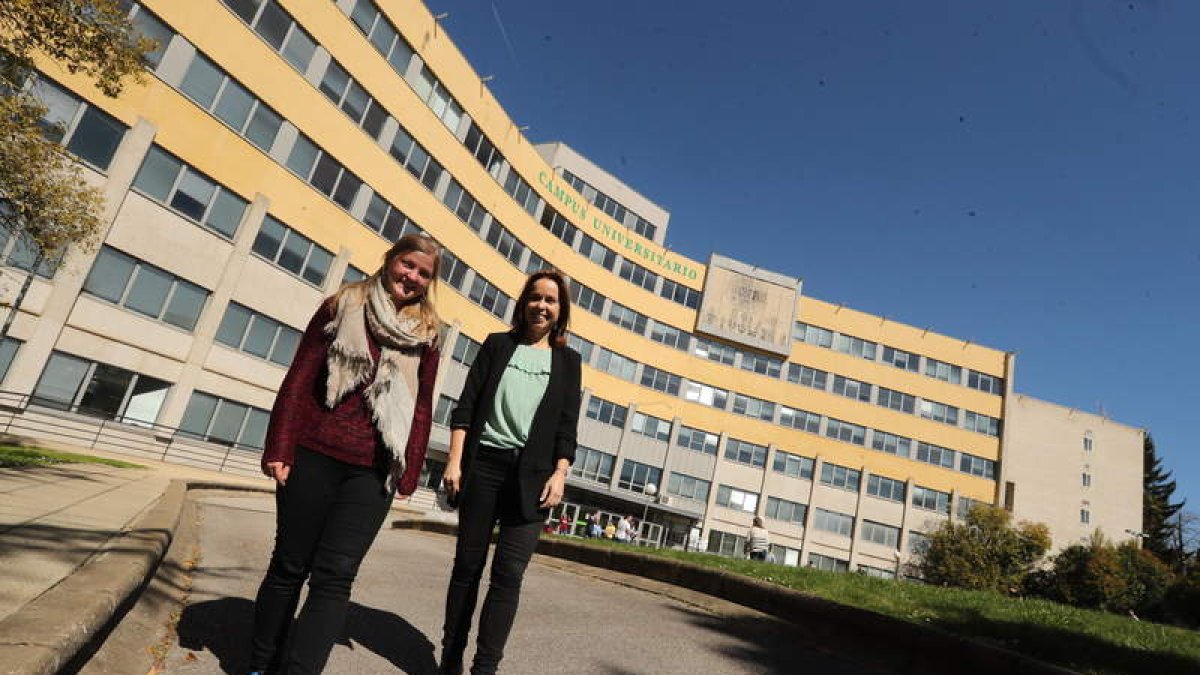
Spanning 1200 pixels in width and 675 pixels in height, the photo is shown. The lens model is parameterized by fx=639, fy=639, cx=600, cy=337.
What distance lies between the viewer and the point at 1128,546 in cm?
3809

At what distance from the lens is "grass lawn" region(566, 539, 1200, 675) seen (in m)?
5.70

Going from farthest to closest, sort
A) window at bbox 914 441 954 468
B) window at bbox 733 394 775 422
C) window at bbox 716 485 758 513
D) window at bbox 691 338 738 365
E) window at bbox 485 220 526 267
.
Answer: window at bbox 914 441 954 468
window at bbox 691 338 738 365
window at bbox 733 394 775 422
window at bbox 716 485 758 513
window at bbox 485 220 526 267

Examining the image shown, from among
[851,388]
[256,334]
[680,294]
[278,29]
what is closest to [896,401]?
[851,388]

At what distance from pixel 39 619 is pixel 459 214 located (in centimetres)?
3061

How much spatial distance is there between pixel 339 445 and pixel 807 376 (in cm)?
4624

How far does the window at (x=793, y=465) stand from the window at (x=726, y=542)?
5523 mm

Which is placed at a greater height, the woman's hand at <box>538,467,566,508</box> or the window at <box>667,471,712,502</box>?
the window at <box>667,471,712,502</box>

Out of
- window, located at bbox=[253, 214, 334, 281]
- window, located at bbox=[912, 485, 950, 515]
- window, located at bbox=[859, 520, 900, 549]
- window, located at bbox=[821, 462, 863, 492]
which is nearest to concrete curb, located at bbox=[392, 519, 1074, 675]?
window, located at bbox=[253, 214, 334, 281]

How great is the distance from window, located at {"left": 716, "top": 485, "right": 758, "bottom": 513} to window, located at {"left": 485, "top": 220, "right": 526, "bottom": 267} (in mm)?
20464

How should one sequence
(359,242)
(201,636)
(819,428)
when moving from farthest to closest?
(819,428) < (359,242) < (201,636)

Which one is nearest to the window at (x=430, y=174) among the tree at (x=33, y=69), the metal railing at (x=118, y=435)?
the metal railing at (x=118, y=435)

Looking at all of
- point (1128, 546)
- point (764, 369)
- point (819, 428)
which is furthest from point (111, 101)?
point (1128, 546)

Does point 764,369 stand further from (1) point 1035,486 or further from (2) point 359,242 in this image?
(2) point 359,242

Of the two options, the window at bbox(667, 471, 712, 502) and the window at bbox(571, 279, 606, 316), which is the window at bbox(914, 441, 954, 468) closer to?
the window at bbox(667, 471, 712, 502)
